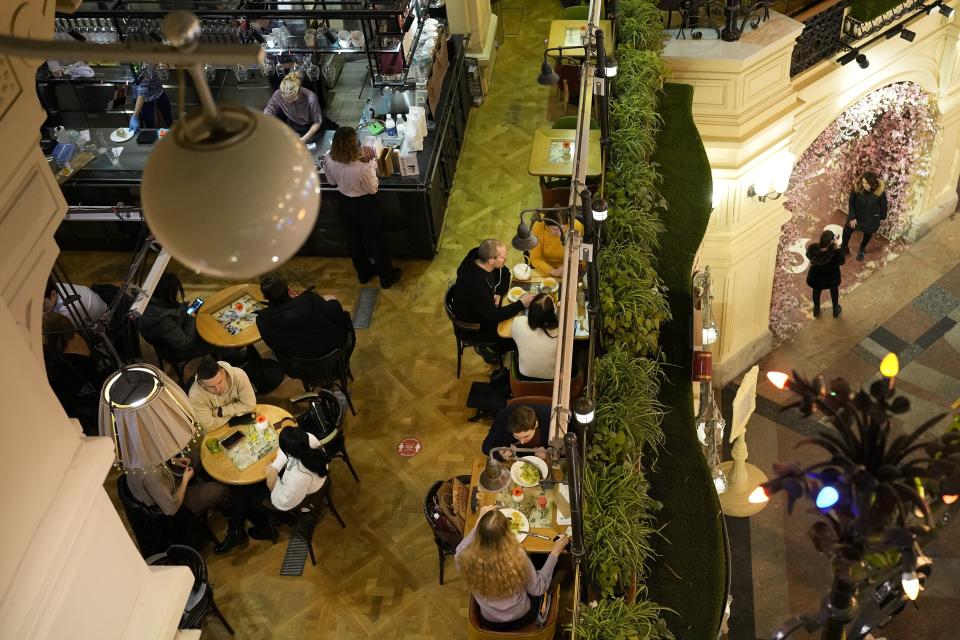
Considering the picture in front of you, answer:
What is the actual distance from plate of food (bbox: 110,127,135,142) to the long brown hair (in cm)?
307

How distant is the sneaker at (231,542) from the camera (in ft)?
23.3

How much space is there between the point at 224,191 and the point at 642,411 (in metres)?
4.07

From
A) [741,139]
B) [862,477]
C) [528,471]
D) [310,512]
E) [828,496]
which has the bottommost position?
[310,512]

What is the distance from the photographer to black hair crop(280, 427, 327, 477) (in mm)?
6184

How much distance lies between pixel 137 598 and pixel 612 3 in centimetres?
662

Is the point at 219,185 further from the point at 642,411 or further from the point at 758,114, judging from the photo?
the point at 758,114

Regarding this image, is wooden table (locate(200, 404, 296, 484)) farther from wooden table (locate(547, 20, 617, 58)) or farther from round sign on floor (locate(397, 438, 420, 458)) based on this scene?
wooden table (locate(547, 20, 617, 58))

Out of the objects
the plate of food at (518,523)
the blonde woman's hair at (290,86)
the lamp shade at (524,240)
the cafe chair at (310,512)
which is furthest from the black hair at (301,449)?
the blonde woman's hair at (290,86)

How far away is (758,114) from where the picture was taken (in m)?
8.52

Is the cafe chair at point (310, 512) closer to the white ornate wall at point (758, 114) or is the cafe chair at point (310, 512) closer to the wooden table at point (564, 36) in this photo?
the white ornate wall at point (758, 114)

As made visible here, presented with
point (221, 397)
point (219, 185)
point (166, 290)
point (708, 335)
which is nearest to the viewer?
point (219, 185)

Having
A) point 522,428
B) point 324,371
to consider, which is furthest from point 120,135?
point 522,428

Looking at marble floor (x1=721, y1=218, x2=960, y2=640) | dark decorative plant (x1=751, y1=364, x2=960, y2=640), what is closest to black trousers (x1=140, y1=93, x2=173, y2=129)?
marble floor (x1=721, y1=218, x2=960, y2=640)

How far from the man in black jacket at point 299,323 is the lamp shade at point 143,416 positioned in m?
2.32
